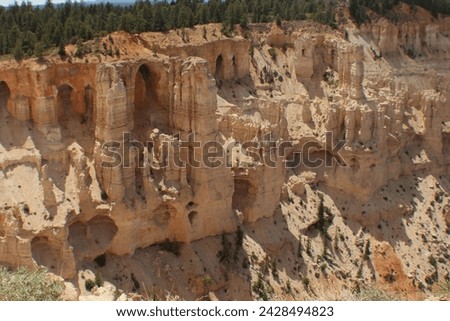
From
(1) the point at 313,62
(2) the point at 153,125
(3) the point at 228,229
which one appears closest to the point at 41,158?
(2) the point at 153,125

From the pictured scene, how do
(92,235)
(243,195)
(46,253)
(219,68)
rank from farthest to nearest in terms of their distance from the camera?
(219,68) < (243,195) < (92,235) < (46,253)

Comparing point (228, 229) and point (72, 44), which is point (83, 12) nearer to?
point (72, 44)

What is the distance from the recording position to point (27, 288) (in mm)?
27844

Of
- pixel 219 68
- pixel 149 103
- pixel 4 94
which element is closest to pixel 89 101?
pixel 149 103

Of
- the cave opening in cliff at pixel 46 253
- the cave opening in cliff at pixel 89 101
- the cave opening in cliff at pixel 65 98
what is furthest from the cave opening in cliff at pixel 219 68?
the cave opening in cliff at pixel 46 253

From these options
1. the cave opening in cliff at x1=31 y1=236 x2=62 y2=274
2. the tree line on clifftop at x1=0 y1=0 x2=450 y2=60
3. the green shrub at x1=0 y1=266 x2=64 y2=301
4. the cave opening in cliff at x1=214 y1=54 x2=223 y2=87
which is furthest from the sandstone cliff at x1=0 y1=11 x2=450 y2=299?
the green shrub at x1=0 y1=266 x2=64 y2=301

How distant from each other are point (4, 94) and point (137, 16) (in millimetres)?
16810

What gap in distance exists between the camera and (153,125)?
4453 cm

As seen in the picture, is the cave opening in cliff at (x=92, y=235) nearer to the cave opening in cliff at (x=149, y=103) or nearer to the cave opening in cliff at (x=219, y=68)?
the cave opening in cliff at (x=149, y=103)

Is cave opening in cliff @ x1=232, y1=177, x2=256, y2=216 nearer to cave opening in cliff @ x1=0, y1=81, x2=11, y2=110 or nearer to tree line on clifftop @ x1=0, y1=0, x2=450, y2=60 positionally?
tree line on clifftop @ x1=0, y1=0, x2=450, y2=60

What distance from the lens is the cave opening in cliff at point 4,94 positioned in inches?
1639

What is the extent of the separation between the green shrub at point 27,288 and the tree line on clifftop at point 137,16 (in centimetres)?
1770

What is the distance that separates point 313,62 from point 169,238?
2803cm

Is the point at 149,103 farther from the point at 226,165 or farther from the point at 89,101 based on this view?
the point at 226,165
